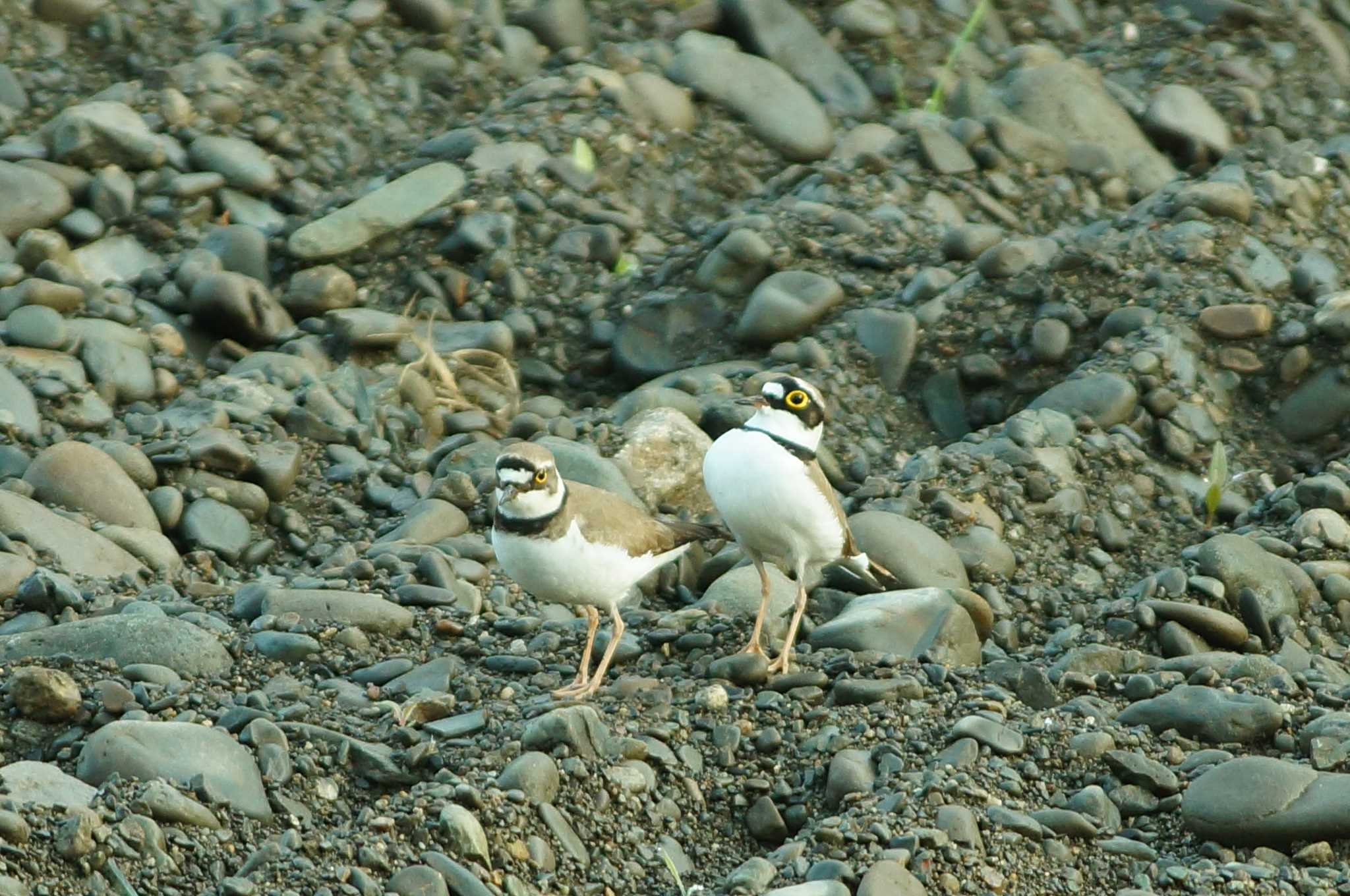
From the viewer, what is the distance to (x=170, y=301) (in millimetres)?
10195

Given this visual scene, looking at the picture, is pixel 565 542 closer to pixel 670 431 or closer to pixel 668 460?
pixel 668 460

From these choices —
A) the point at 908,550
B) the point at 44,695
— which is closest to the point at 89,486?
the point at 44,695

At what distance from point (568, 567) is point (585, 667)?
41 centimetres

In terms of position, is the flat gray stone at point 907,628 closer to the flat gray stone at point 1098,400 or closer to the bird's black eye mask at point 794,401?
the bird's black eye mask at point 794,401

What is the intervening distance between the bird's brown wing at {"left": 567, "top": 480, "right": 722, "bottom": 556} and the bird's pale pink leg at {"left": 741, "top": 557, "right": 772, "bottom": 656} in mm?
349

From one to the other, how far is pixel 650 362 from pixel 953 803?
5.19m

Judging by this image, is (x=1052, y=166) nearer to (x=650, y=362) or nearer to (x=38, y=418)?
(x=650, y=362)

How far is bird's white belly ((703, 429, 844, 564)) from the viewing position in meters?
6.95

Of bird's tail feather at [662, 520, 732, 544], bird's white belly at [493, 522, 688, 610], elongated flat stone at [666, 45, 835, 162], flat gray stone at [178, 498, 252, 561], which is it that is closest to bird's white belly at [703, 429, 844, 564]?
bird's tail feather at [662, 520, 732, 544]

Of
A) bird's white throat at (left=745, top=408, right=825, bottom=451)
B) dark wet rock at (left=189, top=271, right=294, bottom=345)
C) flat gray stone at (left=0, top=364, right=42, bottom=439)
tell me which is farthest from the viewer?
dark wet rock at (left=189, top=271, right=294, bottom=345)

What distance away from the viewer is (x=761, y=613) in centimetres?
708

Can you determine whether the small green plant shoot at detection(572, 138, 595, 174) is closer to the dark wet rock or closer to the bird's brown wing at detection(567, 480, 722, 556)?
the dark wet rock

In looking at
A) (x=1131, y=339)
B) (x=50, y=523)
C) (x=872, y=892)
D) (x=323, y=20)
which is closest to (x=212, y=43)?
(x=323, y=20)

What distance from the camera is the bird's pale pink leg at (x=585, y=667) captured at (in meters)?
6.48
